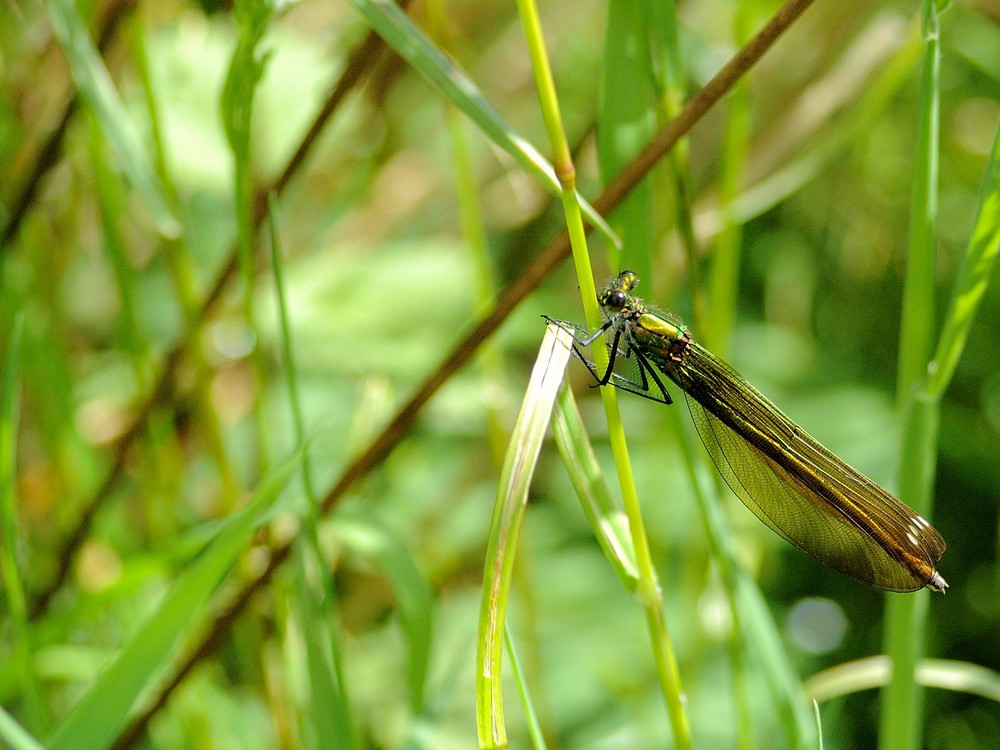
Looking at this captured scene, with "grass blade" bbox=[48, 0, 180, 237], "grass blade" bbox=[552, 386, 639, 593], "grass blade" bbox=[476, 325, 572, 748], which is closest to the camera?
"grass blade" bbox=[476, 325, 572, 748]

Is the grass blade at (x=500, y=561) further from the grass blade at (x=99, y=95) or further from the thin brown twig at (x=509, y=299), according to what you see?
the grass blade at (x=99, y=95)

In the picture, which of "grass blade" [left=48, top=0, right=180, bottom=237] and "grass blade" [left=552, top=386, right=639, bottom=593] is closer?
"grass blade" [left=552, top=386, right=639, bottom=593]

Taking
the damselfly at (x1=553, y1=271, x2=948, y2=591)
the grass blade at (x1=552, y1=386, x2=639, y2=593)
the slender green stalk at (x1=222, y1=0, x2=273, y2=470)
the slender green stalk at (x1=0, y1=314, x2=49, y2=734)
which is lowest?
the slender green stalk at (x1=0, y1=314, x2=49, y2=734)

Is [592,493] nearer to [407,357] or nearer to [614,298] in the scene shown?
[614,298]

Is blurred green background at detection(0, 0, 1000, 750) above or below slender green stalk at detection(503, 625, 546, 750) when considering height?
above

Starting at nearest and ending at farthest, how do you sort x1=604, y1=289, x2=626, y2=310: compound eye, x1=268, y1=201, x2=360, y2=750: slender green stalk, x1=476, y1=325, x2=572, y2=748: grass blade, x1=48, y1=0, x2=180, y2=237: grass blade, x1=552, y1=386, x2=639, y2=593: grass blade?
x1=476, y1=325, x2=572, y2=748: grass blade → x1=552, y1=386, x2=639, y2=593: grass blade → x1=268, y1=201, x2=360, y2=750: slender green stalk → x1=48, y1=0, x2=180, y2=237: grass blade → x1=604, y1=289, x2=626, y2=310: compound eye

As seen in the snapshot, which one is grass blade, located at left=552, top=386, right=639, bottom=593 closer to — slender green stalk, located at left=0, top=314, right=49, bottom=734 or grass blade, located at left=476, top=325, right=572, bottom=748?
grass blade, located at left=476, top=325, right=572, bottom=748

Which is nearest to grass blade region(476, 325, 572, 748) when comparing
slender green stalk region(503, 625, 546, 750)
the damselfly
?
slender green stalk region(503, 625, 546, 750)

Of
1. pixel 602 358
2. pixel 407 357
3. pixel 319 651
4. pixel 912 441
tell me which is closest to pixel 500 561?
pixel 602 358

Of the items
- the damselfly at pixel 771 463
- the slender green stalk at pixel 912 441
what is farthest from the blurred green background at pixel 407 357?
the slender green stalk at pixel 912 441

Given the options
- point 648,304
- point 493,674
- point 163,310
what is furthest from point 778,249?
point 493,674
